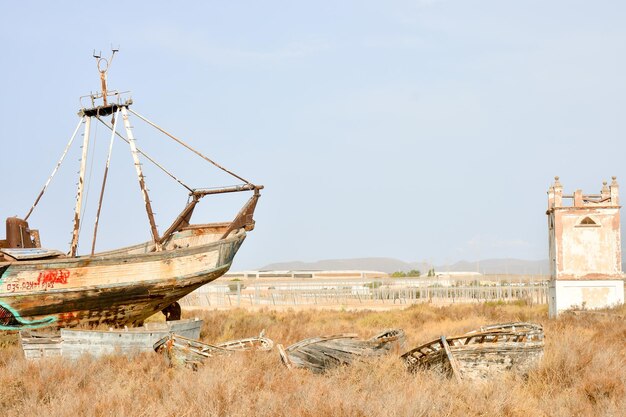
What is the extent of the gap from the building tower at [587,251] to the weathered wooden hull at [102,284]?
15.4 m

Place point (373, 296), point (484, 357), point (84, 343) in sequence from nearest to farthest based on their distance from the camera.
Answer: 1. point (484, 357)
2. point (84, 343)
3. point (373, 296)

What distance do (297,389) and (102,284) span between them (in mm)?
9273

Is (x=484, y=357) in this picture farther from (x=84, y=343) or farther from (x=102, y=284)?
(x=102, y=284)

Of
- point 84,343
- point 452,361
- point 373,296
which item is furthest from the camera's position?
point 373,296

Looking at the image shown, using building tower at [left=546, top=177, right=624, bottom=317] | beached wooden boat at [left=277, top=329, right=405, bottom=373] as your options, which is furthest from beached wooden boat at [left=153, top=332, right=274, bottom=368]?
building tower at [left=546, top=177, right=624, bottom=317]

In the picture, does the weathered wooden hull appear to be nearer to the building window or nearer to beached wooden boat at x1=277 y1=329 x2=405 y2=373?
beached wooden boat at x1=277 y1=329 x2=405 y2=373

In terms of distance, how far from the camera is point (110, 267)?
60.8ft

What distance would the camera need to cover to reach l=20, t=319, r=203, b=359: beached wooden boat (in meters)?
15.2

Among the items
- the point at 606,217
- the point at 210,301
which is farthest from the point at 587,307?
the point at 210,301

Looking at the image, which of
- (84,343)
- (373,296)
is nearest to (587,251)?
(84,343)

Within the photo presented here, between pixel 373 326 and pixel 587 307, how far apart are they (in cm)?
881

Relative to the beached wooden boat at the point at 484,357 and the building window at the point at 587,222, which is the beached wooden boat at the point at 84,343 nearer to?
the beached wooden boat at the point at 484,357

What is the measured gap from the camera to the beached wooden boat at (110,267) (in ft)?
58.7

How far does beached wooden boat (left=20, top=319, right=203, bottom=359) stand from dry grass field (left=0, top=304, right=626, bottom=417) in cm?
51
